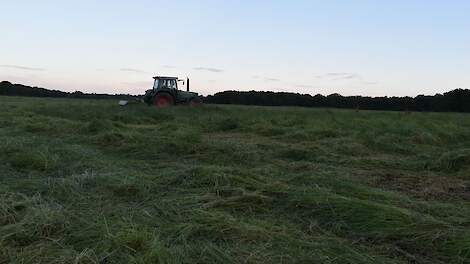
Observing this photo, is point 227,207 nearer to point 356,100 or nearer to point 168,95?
point 168,95

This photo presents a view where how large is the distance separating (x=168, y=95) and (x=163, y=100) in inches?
15.7

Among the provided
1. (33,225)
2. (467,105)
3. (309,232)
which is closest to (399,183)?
(309,232)

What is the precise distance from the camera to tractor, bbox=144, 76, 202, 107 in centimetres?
2775

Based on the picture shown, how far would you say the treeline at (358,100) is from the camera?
39812 millimetres

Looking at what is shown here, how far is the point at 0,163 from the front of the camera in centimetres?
758

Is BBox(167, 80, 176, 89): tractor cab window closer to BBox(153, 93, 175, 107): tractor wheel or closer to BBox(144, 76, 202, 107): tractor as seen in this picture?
BBox(144, 76, 202, 107): tractor

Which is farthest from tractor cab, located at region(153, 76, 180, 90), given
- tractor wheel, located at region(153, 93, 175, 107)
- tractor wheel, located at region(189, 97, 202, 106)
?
tractor wheel, located at region(189, 97, 202, 106)

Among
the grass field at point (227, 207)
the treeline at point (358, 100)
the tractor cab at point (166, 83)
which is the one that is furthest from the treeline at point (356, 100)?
the grass field at point (227, 207)

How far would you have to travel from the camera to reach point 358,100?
147ft

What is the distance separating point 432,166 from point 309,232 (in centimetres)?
534

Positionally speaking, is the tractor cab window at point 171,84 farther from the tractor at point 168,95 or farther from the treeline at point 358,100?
the treeline at point 358,100

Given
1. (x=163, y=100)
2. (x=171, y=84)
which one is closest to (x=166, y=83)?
(x=171, y=84)

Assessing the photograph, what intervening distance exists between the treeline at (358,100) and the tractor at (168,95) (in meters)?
13.4

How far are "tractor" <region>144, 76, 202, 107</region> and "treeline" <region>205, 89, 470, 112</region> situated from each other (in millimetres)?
13392
